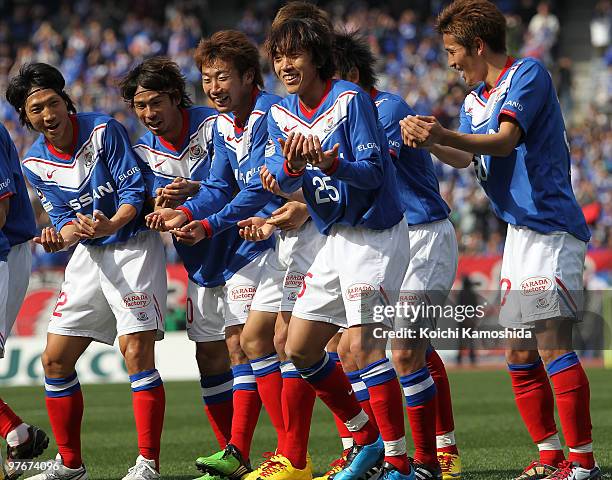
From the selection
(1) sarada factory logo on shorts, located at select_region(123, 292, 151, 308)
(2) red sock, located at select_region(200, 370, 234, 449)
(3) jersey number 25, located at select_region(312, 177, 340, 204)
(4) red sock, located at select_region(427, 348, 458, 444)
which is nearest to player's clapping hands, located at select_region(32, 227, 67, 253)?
(1) sarada factory logo on shorts, located at select_region(123, 292, 151, 308)

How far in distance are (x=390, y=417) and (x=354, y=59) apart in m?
2.38

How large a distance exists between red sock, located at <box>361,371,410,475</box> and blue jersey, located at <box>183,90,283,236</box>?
1.40 meters

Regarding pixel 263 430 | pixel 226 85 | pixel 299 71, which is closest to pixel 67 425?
pixel 226 85

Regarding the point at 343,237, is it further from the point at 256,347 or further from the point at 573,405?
the point at 573,405

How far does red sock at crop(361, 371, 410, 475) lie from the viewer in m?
5.60

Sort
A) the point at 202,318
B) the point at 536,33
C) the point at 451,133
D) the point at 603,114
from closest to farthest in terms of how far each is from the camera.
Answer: the point at 451,133
the point at 202,318
the point at 603,114
the point at 536,33

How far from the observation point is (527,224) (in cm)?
584

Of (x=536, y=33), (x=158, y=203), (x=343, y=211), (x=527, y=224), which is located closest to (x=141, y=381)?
(x=158, y=203)

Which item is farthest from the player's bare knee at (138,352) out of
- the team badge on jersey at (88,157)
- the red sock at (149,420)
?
the team badge on jersey at (88,157)

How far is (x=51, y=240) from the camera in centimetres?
634

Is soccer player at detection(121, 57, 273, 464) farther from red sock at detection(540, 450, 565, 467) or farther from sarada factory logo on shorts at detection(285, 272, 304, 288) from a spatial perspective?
red sock at detection(540, 450, 565, 467)

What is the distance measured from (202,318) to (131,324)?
52 centimetres

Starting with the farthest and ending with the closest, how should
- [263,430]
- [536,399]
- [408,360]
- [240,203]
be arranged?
[263,430] → [240,203] → [408,360] → [536,399]

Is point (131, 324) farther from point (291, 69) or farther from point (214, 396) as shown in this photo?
point (291, 69)
